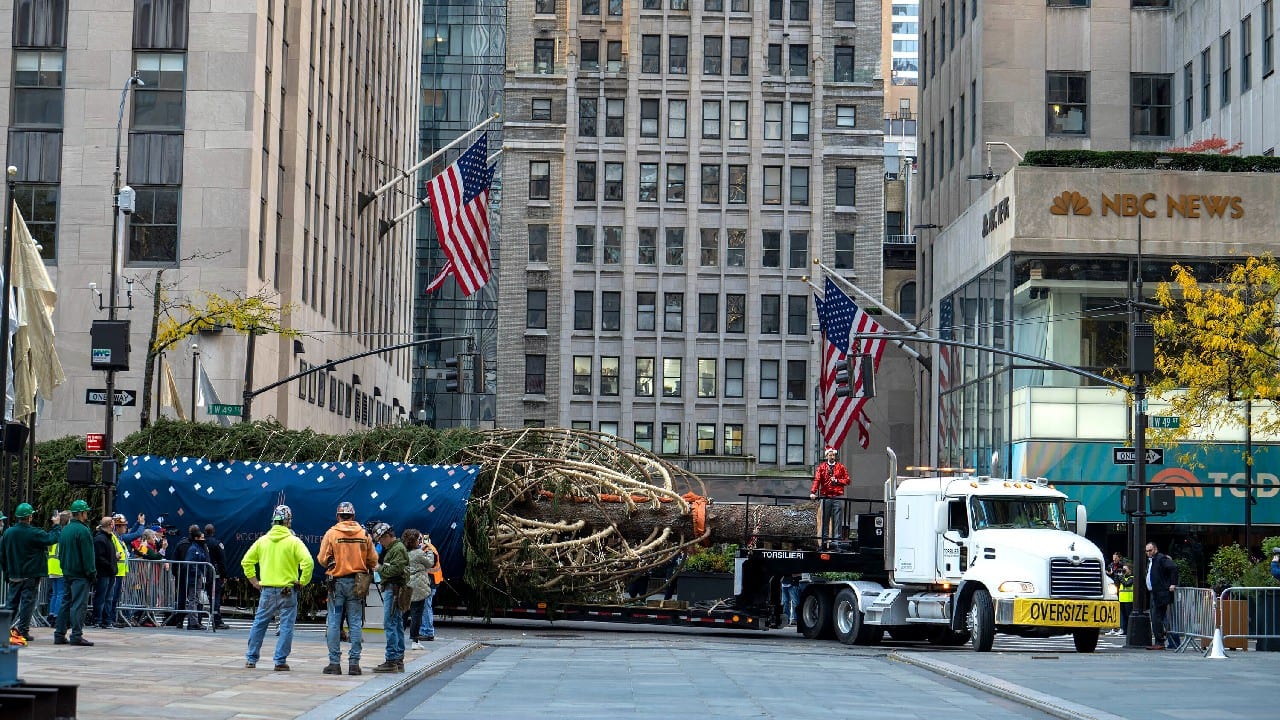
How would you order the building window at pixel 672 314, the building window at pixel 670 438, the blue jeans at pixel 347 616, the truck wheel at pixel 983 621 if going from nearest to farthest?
the blue jeans at pixel 347 616, the truck wheel at pixel 983 621, the building window at pixel 670 438, the building window at pixel 672 314

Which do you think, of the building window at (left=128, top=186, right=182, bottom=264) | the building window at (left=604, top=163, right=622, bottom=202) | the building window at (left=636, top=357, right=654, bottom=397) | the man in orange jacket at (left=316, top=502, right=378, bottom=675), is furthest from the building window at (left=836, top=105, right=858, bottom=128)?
the man in orange jacket at (left=316, top=502, right=378, bottom=675)

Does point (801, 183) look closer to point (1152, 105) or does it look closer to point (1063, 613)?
point (1152, 105)

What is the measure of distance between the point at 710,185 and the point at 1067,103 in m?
35.3

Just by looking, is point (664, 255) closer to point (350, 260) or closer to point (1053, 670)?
point (350, 260)

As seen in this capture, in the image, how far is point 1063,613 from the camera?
29.4m

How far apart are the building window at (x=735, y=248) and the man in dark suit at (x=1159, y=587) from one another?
61.2 m

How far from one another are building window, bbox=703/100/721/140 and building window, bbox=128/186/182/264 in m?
44.5

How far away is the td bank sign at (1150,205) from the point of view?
48.3m

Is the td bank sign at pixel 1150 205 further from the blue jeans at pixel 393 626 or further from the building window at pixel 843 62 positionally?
the building window at pixel 843 62

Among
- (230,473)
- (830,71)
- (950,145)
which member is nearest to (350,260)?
→ (950,145)

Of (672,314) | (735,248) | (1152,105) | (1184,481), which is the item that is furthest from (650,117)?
(1184,481)

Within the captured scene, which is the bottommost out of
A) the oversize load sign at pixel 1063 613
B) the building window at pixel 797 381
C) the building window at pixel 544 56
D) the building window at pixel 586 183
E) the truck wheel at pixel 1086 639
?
the truck wheel at pixel 1086 639

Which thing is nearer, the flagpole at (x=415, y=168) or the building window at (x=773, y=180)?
the flagpole at (x=415, y=168)

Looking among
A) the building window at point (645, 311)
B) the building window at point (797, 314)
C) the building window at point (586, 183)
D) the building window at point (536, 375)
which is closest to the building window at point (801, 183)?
the building window at point (797, 314)
